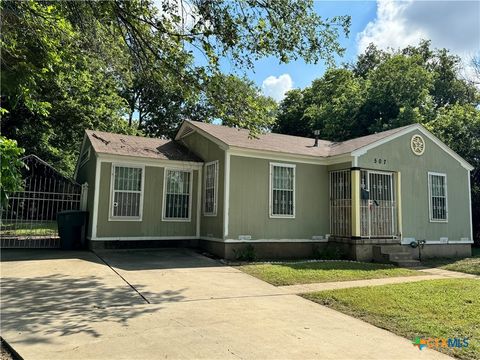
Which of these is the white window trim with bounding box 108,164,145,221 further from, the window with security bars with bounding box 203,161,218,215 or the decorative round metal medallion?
the decorative round metal medallion

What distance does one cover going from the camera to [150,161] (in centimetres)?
1293

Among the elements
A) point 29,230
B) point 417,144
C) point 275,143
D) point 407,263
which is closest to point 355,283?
point 407,263

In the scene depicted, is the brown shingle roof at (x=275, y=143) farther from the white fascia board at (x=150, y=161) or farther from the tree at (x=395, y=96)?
the tree at (x=395, y=96)

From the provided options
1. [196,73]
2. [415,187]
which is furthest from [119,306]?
[415,187]

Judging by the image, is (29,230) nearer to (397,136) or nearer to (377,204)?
(377,204)

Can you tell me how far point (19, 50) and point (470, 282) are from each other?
10.8m

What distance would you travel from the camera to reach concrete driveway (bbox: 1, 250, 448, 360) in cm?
463

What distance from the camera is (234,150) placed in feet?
39.8

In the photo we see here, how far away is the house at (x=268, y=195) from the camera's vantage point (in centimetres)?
1228

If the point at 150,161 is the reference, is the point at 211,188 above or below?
below

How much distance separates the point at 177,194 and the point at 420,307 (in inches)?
341

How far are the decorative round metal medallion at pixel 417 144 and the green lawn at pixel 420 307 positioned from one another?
20.7 feet

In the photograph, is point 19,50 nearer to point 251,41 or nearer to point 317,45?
point 251,41

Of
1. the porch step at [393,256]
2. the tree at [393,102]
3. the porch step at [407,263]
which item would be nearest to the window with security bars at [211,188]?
the porch step at [393,256]
